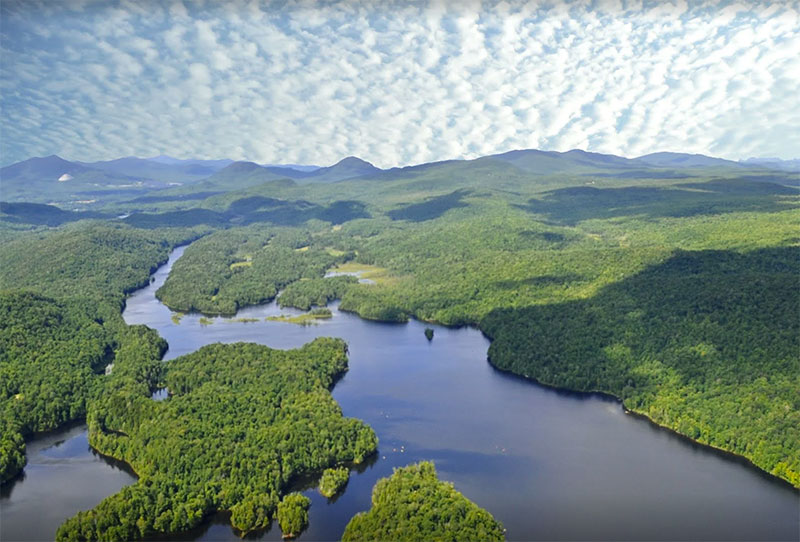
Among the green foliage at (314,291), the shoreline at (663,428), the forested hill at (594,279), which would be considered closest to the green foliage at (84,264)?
the forested hill at (594,279)

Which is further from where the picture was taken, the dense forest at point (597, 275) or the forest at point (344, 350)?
the dense forest at point (597, 275)

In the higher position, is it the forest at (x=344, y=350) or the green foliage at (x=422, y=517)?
the forest at (x=344, y=350)

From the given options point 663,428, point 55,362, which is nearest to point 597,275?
point 663,428

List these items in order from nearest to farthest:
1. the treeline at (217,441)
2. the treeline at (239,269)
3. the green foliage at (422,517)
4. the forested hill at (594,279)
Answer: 1. the green foliage at (422,517)
2. the treeline at (217,441)
3. the forested hill at (594,279)
4. the treeline at (239,269)

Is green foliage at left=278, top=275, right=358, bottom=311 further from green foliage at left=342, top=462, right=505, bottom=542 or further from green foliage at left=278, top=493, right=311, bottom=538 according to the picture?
green foliage at left=342, top=462, right=505, bottom=542

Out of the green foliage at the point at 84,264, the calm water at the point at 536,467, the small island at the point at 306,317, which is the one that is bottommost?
the calm water at the point at 536,467

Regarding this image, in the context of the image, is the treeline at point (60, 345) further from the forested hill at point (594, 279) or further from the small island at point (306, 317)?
the small island at point (306, 317)
